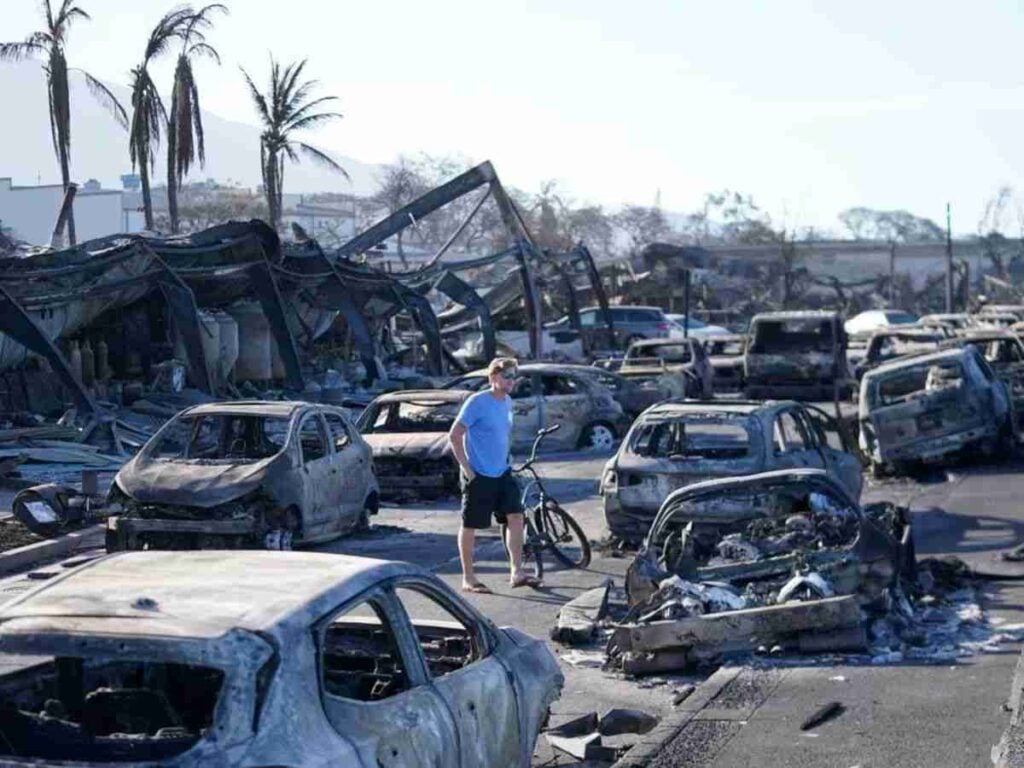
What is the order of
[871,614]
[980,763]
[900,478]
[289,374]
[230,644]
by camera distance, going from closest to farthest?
[230,644], [980,763], [871,614], [900,478], [289,374]

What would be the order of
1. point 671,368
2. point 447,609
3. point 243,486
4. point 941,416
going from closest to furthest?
point 447,609 → point 243,486 → point 941,416 → point 671,368

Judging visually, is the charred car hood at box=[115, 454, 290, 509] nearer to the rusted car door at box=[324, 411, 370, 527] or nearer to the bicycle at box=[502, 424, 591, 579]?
the rusted car door at box=[324, 411, 370, 527]

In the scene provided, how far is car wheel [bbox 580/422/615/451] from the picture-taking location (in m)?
26.4

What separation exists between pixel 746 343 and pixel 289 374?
1018 centimetres

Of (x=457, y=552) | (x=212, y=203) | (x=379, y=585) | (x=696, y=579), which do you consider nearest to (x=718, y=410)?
(x=457, y=552)

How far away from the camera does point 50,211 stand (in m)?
69.8

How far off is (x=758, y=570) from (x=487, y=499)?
2.88 meters

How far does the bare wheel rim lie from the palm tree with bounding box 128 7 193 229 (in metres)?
16.1

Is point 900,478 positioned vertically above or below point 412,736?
below

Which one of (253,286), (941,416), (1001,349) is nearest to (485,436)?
(941,416)

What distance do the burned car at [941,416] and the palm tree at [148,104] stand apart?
20479mm

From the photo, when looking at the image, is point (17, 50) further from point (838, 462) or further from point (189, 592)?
point (189, 592)

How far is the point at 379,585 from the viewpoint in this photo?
659cm

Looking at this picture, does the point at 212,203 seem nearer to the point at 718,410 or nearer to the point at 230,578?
the point at 718,410
